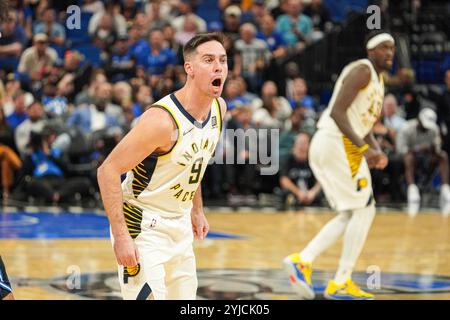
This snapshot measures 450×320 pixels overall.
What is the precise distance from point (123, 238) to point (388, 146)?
1179cm

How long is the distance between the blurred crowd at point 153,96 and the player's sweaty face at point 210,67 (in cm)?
960

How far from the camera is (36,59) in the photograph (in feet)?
55.7

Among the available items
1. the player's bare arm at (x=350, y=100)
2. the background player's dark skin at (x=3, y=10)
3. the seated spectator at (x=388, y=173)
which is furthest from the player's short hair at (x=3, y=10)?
the seated spectator at (x=388, y=173)

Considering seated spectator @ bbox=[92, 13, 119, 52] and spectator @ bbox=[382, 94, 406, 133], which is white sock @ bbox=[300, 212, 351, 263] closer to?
spectator @ bbox=[382, 94, 406, 133]

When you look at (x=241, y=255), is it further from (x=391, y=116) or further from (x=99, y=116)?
(x=391, y=116)

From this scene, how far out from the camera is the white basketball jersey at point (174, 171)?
5125 mm

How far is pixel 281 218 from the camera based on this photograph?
1407 centimetres

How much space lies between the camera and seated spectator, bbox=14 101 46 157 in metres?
14.9

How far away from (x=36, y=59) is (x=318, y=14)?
19.7 feet

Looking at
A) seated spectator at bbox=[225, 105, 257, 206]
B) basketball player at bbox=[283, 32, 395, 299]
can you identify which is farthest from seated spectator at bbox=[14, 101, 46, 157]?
basketball player at bbox=[283, 32, 395, 299]

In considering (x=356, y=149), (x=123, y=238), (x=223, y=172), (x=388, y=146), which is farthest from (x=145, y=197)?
(x=388, y=146)

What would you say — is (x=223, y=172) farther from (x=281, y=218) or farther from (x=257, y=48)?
(x=257, y=48)

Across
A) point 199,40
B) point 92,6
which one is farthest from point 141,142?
point 92,6

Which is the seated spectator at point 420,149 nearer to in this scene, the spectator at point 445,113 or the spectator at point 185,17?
the spectator at point 445,113
